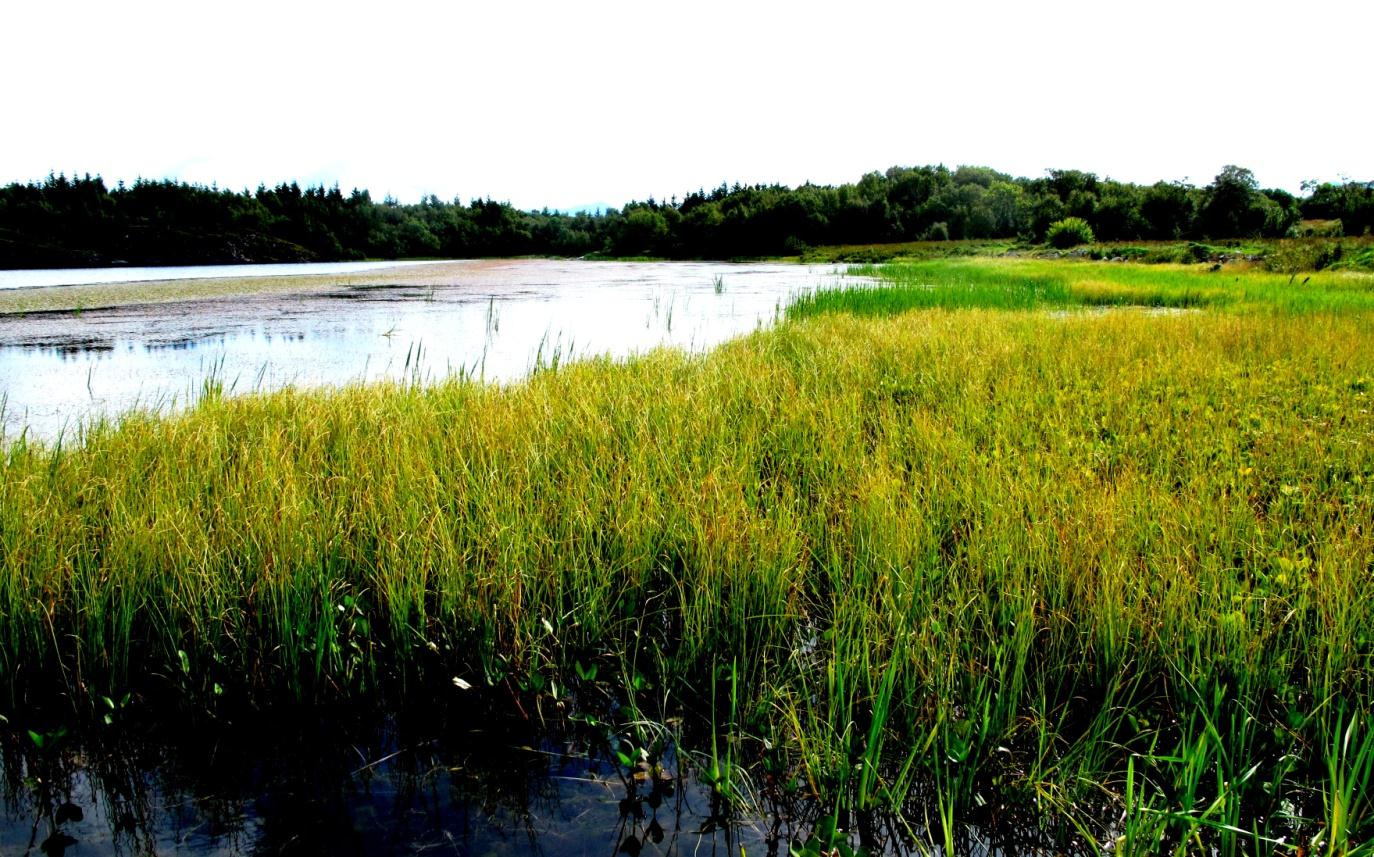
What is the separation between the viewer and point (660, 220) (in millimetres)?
103500

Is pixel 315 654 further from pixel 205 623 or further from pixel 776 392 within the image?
pixel 776 392

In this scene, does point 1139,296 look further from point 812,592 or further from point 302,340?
point 302,340

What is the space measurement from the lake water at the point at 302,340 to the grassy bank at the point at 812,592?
2.19 m

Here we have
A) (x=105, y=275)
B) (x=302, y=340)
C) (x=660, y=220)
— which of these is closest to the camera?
(x=302, y=340)

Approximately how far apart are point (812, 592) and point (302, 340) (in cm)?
1038

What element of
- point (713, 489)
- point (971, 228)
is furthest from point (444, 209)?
point (713, 489)

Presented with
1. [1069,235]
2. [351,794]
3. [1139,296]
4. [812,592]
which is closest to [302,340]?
[812,592]

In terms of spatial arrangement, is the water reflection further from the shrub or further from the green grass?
the shrub

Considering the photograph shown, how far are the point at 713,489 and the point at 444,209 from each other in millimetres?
139996

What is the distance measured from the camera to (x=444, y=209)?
132 meters

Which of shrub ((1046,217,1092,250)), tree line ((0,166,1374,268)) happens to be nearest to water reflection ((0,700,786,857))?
tree line ((0,166,1374,268))

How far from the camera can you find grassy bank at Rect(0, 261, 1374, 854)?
7.43 feet

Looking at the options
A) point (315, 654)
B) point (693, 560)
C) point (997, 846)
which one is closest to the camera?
point (997, 846)

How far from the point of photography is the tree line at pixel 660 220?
4978 centimetres
